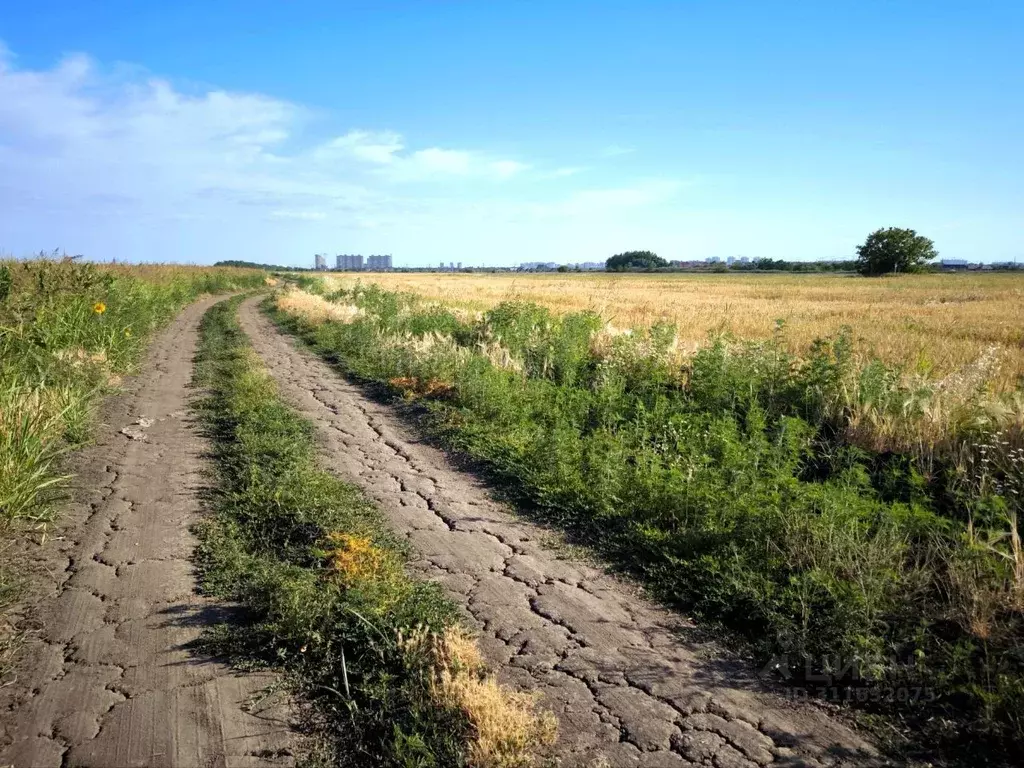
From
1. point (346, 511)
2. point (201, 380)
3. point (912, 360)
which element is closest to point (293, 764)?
point (346, 511)

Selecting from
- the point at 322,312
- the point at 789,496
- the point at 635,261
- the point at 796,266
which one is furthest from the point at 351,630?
the point at 635,261

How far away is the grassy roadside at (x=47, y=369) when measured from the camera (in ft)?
17.3

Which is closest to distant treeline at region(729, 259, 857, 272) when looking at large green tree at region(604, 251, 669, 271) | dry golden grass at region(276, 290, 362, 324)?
large green tree at region(604, 251, 669, 271)

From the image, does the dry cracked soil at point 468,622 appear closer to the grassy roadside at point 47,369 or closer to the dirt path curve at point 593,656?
the dirt path curve at point 593,656

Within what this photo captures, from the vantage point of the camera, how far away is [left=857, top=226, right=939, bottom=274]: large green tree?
261 ft

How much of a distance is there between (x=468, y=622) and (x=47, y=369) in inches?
314

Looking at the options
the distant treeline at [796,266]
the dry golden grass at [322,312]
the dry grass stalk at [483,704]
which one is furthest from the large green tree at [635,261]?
the dry grass stalk at [483,704]

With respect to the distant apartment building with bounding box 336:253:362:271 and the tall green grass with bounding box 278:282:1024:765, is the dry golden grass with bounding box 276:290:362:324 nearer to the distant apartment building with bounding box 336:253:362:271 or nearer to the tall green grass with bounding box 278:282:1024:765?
the tall green grass with bounding box 278:282:1024:765

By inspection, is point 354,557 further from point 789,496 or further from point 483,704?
point 789,496

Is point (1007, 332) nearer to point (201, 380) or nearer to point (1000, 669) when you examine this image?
point (1000, 669)

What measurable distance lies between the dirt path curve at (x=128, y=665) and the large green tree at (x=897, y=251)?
9113 cm

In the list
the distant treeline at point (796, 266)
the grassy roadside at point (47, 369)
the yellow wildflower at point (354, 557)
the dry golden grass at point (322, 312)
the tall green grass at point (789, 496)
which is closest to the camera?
the tall green grass at point (789, 496)

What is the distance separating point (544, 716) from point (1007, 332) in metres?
18.9

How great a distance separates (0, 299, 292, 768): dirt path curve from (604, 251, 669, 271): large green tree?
13353 centimetres
